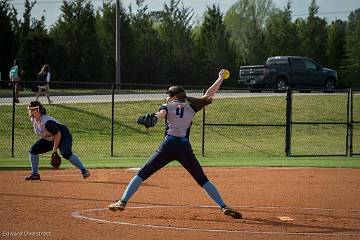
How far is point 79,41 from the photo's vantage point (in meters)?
42.0

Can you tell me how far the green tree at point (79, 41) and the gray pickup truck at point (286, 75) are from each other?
1099 cm

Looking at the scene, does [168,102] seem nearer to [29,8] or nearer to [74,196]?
[74,196]

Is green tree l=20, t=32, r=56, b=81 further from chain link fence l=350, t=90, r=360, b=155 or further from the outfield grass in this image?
the outfield grass

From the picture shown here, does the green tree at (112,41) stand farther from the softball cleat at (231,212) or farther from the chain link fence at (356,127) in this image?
the softball cleat at (231,212)

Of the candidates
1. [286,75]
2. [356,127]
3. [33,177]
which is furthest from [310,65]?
[33,177]

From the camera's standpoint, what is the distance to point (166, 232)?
870cm

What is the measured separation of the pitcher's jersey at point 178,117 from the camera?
9.41m

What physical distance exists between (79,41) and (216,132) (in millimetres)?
17959

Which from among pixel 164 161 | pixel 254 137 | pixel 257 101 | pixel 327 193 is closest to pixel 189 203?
pixel 164 161

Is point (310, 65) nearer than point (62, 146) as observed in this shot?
No

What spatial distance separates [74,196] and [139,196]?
1.18 metres

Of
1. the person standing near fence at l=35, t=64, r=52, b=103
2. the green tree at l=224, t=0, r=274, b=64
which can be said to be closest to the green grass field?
the person standing near fence at l=35, t=64, r=52, b=103

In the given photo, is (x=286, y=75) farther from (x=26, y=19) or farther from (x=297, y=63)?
(x=26, y=19)

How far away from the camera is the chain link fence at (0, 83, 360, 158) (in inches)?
890
